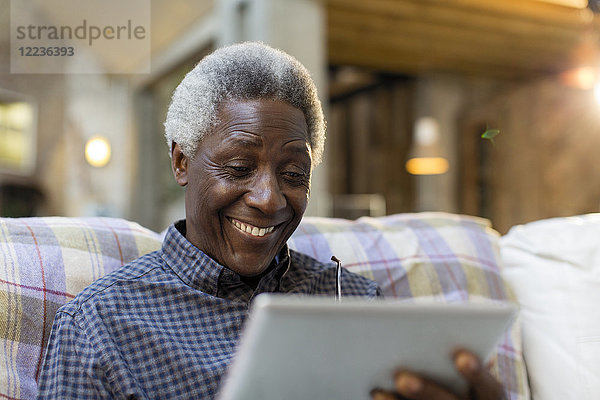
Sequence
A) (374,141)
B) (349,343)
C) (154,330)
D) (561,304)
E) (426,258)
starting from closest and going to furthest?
(349,343)
(154,330)
(561,304)
(426,258)
(374,141)

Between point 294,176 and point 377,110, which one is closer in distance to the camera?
point 294,176

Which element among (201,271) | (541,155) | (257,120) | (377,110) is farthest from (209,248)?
(377,110)

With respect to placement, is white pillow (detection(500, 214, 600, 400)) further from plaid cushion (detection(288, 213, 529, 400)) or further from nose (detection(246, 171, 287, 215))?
nose (detection(246, 171, 287, 215))

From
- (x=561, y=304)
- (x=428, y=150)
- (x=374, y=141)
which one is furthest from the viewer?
(x=374, y=141)

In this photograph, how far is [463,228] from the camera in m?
1.66

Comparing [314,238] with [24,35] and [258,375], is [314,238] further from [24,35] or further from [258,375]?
[24,35]

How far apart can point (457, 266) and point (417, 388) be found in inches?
36.3

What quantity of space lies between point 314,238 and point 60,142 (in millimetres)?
6696

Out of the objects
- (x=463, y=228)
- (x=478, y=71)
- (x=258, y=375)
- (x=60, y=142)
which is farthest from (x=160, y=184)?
(x=258, y=375)

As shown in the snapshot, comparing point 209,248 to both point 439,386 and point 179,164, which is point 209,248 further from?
point 439,386

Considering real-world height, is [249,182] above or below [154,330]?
above

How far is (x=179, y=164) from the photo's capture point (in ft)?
3.82

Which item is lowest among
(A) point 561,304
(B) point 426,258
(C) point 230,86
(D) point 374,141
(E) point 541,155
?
(A) point 561,304

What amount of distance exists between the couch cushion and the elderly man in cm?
16
